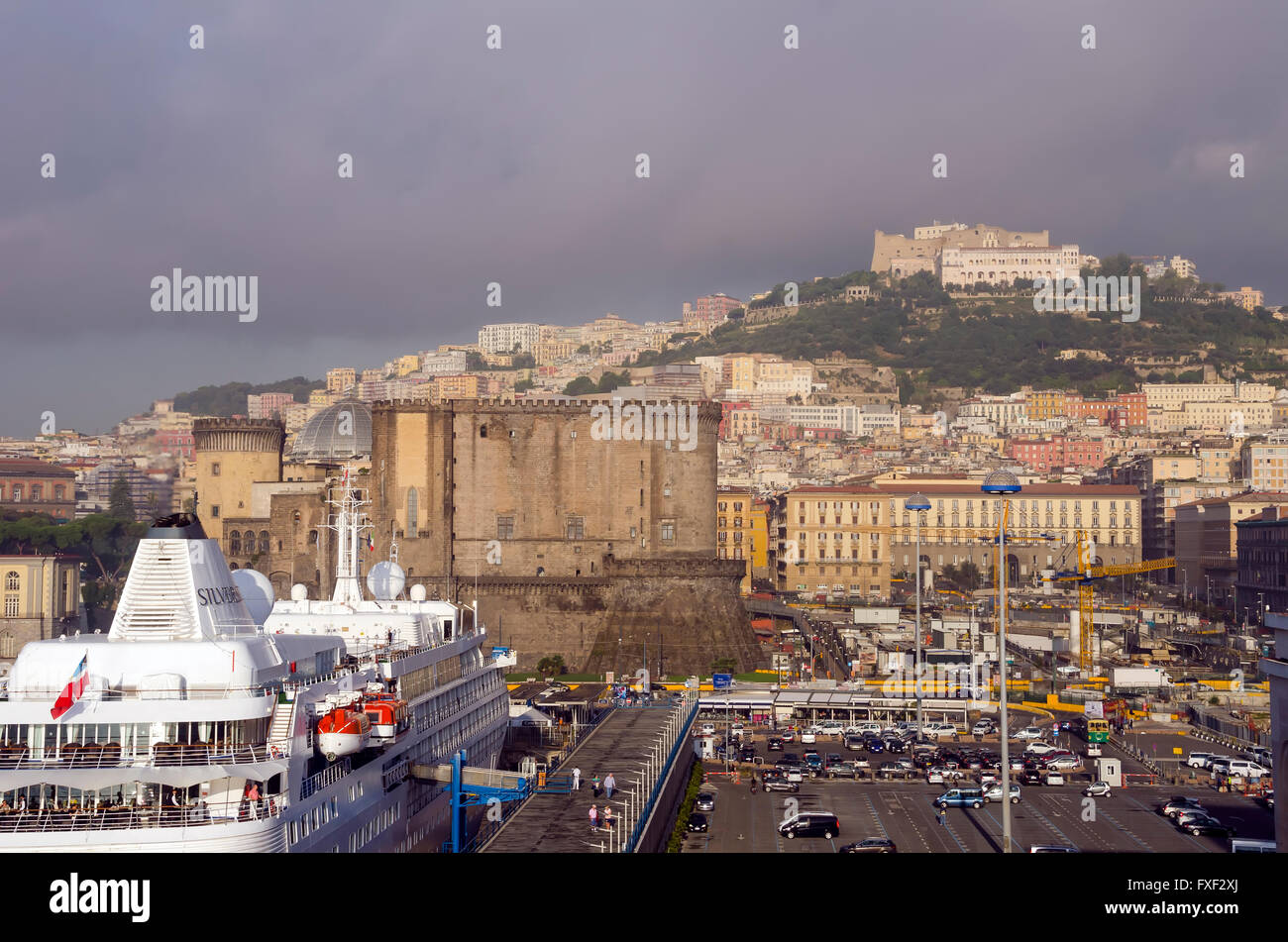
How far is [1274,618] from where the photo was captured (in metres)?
25.5

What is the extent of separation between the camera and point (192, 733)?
21359mm

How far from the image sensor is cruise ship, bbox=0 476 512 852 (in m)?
20.3

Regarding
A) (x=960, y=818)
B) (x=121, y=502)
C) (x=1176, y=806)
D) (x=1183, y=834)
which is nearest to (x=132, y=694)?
(x=960, y=818)

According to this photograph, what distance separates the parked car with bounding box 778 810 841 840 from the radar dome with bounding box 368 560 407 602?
11947mm

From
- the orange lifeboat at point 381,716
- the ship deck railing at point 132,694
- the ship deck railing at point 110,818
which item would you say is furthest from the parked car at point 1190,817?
the ship deck railing at point 110,818

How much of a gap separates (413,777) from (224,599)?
7219 mm

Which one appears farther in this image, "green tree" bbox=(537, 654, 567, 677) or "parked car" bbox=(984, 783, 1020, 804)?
"green tree" bbox=(537, 654, 567, 677)

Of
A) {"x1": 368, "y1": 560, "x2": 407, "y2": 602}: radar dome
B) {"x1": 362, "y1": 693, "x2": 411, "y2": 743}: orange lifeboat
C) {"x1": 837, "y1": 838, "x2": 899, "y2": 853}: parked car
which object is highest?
{"x1": 368, "y1": 560, "x2": 407, "y2": 602}: radar dome

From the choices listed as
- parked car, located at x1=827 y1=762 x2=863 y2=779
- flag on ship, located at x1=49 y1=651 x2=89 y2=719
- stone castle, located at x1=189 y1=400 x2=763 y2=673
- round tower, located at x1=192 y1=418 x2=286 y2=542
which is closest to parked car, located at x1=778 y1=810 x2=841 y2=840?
parked car, located at x1=827 y1=762 x2=863 y2=779

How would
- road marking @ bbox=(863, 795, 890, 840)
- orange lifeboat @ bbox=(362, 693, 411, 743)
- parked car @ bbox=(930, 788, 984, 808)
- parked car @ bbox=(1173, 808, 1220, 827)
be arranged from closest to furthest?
orange lifeboat @ bbox=(362, 693, 411, 743)
road marking @ bbox=(863, 795, 890, 840)
parked car @ bbox=(1173, 808, 1220, 827)
parked car @ bbox=(930, 788, 984, 808)

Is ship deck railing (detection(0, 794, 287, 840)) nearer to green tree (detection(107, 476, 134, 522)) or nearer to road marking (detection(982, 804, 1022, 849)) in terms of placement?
road marking (detection(982, 804, 1022, 849))

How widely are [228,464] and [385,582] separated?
179ft
